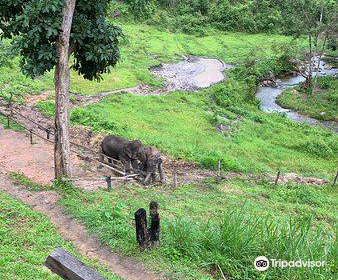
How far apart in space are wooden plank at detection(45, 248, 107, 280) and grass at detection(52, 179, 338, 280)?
3601 millimetres

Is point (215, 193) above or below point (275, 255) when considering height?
below

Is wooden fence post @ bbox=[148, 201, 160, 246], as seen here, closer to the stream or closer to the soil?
the stream

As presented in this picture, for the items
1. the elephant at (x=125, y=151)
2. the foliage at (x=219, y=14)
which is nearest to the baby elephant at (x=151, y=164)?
the elephant at (x=125, y=151)

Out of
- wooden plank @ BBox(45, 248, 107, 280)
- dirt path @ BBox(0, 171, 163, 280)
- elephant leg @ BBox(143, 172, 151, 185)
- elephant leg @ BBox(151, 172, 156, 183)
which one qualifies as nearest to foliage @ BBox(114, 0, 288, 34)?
elephant leg @ BBox(151, 172, 156, 183)

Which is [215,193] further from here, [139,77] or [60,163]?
[139,77]

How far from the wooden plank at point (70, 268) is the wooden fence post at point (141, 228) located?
12.1 feet

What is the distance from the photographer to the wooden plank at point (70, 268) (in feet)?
14.5

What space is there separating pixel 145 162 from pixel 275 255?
28.7ft

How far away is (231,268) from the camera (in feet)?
25.8

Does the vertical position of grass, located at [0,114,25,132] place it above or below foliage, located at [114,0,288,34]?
below

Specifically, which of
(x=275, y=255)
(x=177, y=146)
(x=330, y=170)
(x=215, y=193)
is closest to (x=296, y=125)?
(x=330, y=170)

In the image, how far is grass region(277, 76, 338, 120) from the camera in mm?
33747

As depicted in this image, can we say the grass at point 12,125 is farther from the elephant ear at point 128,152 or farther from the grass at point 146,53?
the elephant ear at point 128,152

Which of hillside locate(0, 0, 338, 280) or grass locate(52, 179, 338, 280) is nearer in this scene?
grass locate(52, 179, 338, 280)
